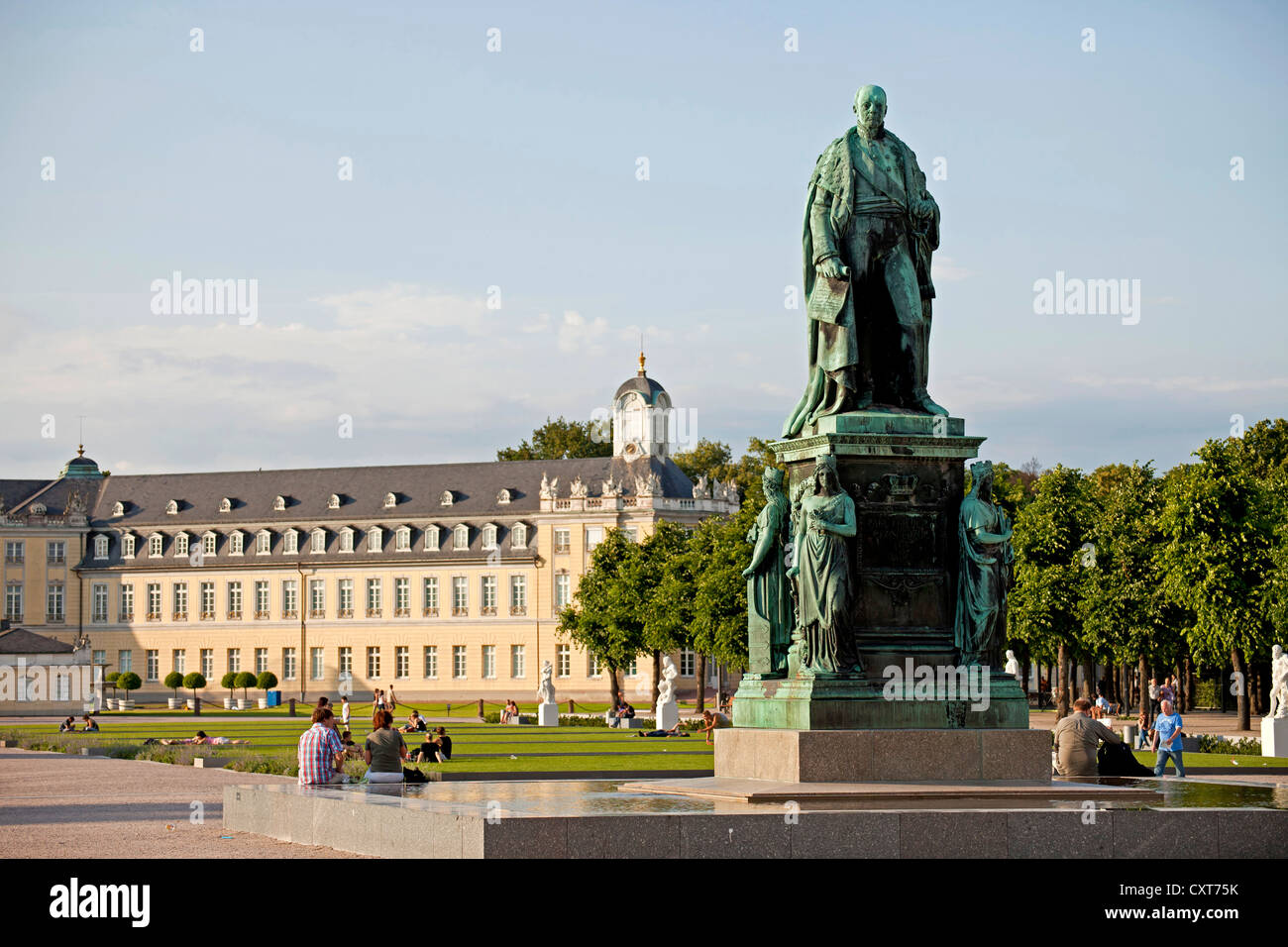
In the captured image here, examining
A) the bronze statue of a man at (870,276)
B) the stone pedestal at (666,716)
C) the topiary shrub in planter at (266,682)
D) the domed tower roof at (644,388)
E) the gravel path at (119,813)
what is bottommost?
the topiary shrub in planter at (266,682)

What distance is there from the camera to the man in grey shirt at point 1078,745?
21172 millimetres

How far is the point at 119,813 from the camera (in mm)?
26375

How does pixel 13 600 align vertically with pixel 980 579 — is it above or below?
above

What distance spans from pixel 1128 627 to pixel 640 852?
5206 cm

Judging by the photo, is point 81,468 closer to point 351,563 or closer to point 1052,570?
point 351,563

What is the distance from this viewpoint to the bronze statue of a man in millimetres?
18531

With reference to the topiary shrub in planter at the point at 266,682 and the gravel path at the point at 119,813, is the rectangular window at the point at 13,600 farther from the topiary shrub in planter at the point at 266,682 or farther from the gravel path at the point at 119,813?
the gravel path at the point at 119,813

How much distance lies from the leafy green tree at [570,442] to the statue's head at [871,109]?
118 metres

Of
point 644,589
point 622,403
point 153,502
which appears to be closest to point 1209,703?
point 644,589

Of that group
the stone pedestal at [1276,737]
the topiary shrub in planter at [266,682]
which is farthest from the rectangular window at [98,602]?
the stone pedestal at [1276,737]

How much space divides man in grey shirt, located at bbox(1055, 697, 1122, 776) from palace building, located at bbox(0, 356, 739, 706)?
94.3m

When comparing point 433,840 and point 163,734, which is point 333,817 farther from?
point 163,734

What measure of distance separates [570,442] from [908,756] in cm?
12182

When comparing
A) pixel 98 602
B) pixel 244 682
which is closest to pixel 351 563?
pixel 244 682
